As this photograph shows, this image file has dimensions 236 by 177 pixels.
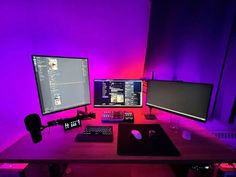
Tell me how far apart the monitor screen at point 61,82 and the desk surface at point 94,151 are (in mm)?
247

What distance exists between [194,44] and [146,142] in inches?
36.5

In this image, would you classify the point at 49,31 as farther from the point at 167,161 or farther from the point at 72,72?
the point at 167,161

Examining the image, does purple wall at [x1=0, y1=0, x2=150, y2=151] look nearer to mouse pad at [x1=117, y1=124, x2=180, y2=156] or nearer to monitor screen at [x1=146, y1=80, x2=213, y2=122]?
monitor screen at [x1=146, y1=80, x2=213, y2=122]

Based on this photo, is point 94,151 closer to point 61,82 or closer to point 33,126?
point 33,126

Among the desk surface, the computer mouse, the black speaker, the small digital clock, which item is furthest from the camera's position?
the small digital clock

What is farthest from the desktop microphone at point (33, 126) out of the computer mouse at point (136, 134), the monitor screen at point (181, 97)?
the monitor screen at point (181, 97)

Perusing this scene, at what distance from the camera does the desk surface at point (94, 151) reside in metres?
0.83

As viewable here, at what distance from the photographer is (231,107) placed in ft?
3.49

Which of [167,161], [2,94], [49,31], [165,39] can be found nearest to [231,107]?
[167,161]

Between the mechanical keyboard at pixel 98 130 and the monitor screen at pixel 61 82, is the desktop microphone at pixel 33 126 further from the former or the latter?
the mechanical keyboard at pixel 98 130

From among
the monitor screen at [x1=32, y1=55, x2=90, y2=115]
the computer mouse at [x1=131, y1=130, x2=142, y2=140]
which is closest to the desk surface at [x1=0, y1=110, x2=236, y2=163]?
the computer mouse at [x1=131, y1=130, x2=142, y2=140]

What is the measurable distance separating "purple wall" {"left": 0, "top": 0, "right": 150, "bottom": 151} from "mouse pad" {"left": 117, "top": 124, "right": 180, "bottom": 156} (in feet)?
1.89

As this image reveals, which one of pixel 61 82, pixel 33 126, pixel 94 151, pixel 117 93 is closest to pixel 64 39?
pixel 61 82

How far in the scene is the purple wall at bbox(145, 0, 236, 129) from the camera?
1.07 metres
